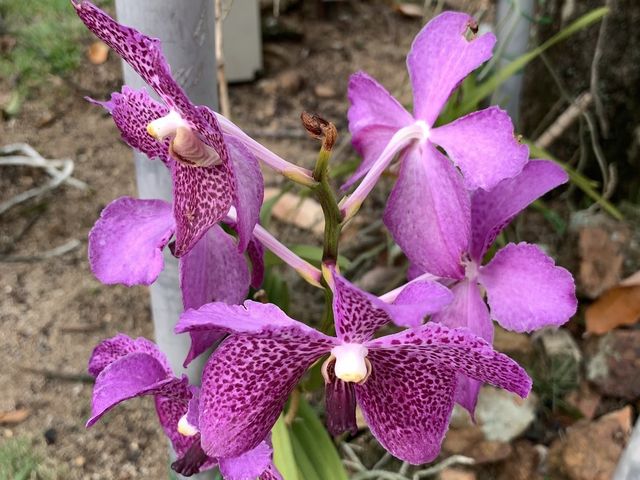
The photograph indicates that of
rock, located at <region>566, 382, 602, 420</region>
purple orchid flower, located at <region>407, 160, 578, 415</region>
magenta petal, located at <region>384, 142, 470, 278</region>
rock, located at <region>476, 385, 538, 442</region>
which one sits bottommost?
rock, located at <region>566, 382, 602, 420</region>

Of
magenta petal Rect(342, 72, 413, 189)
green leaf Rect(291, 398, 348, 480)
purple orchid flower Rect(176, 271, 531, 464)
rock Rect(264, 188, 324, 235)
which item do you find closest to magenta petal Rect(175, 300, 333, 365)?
purple orchid flower Rect(176, 271, 531, 464)

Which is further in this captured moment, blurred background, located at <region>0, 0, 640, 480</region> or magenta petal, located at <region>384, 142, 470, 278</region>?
blurred background, located at <region>0, 0, 640, 480</region>

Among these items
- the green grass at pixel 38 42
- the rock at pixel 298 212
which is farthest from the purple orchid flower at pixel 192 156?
the green grass at pixel 38 42

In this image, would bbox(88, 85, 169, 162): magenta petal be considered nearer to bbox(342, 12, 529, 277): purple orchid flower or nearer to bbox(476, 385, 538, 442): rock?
bbox(342, 12, 529, 277): purple orchid flower

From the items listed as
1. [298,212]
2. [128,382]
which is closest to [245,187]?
[128,382]

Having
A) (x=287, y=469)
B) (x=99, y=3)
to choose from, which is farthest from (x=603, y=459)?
(x=99, y=3)

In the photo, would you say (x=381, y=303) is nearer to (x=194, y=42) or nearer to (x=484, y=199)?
(x=484, y=199)
